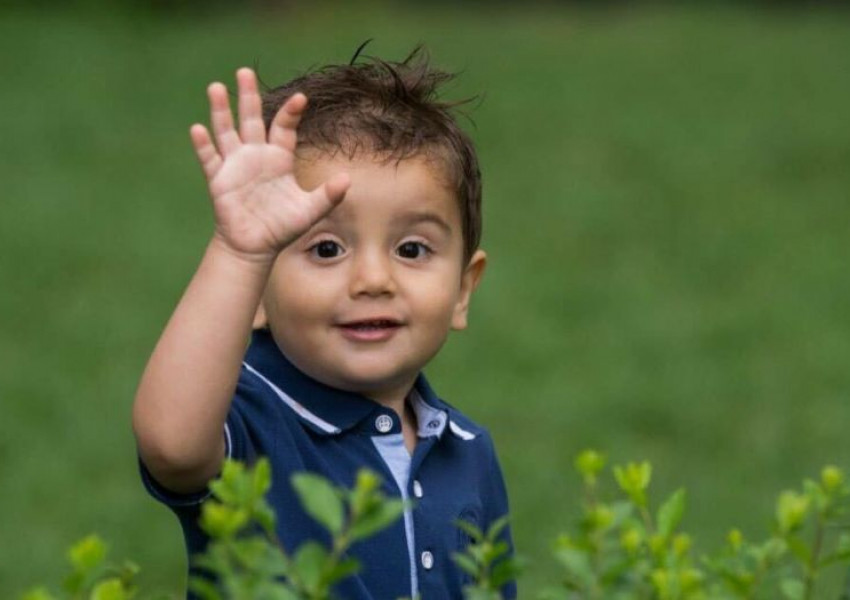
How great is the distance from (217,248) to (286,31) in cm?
1478

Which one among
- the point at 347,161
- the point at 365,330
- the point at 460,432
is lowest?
the point at 460,432

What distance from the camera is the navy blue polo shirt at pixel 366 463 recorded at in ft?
10.1

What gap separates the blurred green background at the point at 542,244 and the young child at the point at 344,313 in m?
3.20

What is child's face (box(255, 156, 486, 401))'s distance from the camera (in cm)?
315

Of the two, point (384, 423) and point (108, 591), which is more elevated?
point (108, 591)

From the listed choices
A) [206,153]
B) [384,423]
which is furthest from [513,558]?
[384,423]

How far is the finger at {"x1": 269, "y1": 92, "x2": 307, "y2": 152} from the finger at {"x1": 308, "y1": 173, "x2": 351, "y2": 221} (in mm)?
92

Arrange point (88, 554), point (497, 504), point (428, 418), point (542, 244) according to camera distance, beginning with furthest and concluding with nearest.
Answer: point (542, 244), point (497, 504), point (428, 418), point (88, 554)

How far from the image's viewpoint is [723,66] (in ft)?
53.0

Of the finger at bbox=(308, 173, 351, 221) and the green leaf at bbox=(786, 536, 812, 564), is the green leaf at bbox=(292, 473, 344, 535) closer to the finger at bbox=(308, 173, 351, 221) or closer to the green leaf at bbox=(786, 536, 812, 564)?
the green leaf at bbox=(786, 536, 812, 564)

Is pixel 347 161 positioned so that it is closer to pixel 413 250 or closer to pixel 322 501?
pixel 413 250

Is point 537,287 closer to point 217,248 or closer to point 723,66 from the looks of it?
point 723,66

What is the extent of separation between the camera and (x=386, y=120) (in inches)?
131

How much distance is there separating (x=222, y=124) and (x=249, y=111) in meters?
0.04
